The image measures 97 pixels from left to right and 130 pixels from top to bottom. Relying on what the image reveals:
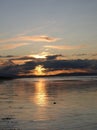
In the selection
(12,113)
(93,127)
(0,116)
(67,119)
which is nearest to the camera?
(93,127)

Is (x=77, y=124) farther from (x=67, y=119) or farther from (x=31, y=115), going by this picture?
(x=31, y=115)

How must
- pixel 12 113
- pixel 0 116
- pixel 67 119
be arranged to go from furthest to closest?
1. pixel 12 113
2. pixel 0 116
3. pixel 67 119

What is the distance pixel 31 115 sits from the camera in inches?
1524

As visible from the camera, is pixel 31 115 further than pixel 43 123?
Yes

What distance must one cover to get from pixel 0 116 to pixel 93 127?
1133 centimetres

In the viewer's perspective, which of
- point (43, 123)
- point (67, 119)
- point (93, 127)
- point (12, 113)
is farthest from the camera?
point (12, 113)

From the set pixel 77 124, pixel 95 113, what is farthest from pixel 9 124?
pixel 95 113

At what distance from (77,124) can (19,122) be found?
18.1ft

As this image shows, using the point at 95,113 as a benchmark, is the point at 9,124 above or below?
below

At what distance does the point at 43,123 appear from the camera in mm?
33031

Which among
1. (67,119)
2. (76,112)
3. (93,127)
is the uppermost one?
(76,112)

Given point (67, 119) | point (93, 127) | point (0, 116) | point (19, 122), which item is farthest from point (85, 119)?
point (0, 116)

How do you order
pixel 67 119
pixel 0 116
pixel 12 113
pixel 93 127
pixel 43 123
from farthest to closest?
pixel 12 113 → pixel 0 116 → pixel 67 119 → pixel 43 123 → pixel 93 127

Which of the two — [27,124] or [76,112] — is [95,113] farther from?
[27,124]
